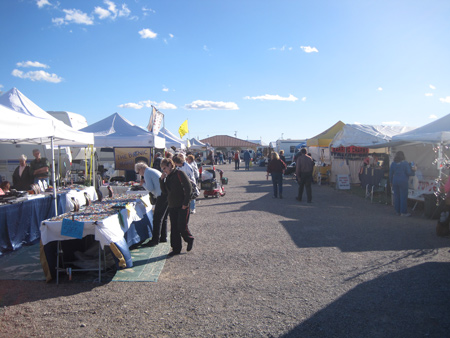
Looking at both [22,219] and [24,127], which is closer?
[24,127]

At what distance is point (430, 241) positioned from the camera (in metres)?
6.29

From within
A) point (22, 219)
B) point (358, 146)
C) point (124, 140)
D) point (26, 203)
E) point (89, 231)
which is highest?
point (124, 140)

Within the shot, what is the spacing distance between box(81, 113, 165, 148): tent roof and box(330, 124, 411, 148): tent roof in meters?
7.43

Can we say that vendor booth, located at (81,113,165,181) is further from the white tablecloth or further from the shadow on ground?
the shadow on ground

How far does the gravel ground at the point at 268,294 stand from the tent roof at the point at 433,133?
2149 millimetres

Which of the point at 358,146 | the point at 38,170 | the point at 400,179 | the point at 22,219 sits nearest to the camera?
the point at 22,219

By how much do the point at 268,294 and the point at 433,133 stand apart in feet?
20.3

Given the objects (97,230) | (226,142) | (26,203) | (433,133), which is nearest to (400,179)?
(433,133)

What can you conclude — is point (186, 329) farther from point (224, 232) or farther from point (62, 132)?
point (62, 132)

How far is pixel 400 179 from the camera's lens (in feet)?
28.0

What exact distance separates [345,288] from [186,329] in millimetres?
2123

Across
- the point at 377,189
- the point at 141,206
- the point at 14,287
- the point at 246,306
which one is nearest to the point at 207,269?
the point at 246,306

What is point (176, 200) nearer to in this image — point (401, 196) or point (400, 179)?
point (400, 179)

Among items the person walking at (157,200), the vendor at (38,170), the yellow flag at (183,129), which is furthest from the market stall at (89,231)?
the yellow flag at (183,129)
